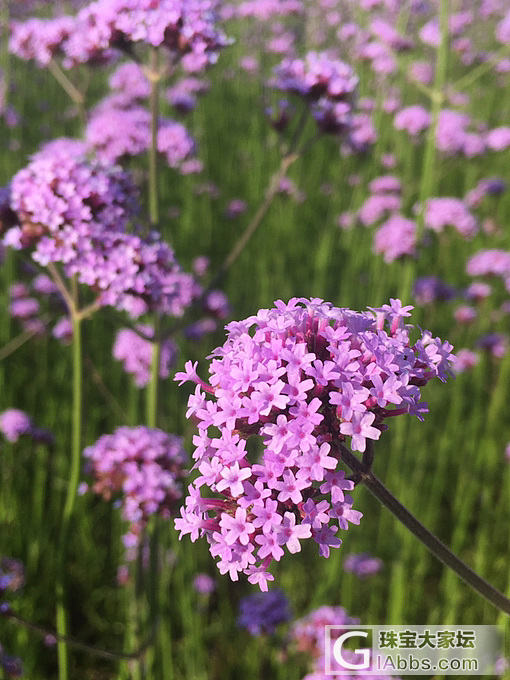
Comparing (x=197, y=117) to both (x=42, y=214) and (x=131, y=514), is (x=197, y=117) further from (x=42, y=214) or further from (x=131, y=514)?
(x=131, y=514)

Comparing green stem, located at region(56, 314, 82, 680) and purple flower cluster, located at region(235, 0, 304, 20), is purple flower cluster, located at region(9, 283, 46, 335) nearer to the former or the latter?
green stem, located at region(56, 314, 82, 680)

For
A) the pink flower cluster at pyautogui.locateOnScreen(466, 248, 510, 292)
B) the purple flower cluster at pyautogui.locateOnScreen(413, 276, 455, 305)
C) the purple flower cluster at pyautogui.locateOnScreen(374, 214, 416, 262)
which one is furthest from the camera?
the pink flower cluster at pyautogui.locateOnScreen(466, 248, 510, 292)

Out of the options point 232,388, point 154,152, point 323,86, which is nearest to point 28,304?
point 154,152

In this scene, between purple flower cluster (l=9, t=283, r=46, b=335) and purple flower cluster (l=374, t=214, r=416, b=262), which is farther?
purple flower cluster (l=9, t=283, r=46, b=335)

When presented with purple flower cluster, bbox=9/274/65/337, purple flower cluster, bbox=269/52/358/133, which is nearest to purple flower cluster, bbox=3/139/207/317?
purple flower cluster, bbox=269/52/358/133

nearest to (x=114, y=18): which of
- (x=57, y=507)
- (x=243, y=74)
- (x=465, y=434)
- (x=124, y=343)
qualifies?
(x=124, y=343)

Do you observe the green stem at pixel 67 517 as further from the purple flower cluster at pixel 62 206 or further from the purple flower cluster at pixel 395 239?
the purple flower cluster at pixel 395 239
